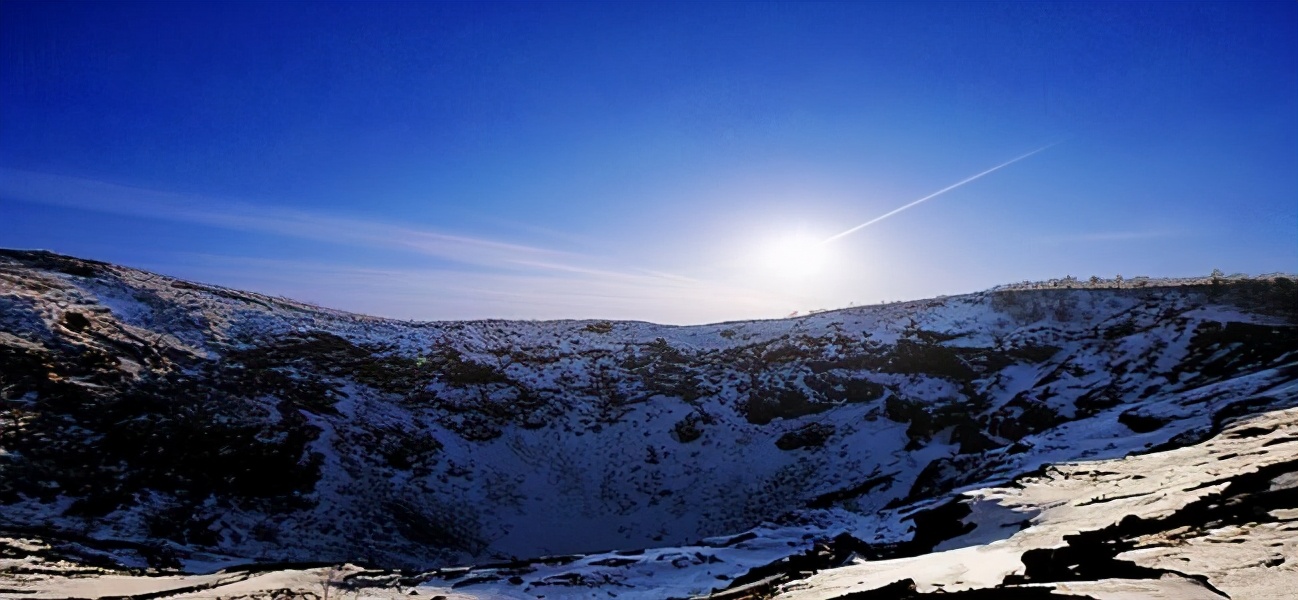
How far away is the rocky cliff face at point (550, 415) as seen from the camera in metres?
17.8

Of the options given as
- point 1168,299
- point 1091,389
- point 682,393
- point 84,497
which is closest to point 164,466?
point 84,497

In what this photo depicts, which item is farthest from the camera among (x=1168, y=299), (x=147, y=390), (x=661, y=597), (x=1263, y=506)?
(x=1168, y=299)

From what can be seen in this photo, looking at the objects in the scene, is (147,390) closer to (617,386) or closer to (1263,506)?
(617,386)

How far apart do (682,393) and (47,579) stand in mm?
22893

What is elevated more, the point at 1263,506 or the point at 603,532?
the point at 1263,506

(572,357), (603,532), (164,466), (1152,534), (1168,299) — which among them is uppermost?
(1168,299)

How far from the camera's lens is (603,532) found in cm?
2323

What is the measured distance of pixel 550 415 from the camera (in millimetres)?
28875

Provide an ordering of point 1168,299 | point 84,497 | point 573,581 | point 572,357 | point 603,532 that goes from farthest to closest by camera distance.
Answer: point 572,357
point 1168,299
point 603,532
point 84,497
point 573,581

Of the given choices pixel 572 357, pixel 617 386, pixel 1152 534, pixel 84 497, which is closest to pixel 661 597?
pixel 1152 534

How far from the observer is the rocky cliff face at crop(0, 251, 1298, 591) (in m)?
17.8

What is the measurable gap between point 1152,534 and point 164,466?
24174mm

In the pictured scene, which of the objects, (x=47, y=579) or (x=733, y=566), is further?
(x=733, y=566)

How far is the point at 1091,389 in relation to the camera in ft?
83.0
